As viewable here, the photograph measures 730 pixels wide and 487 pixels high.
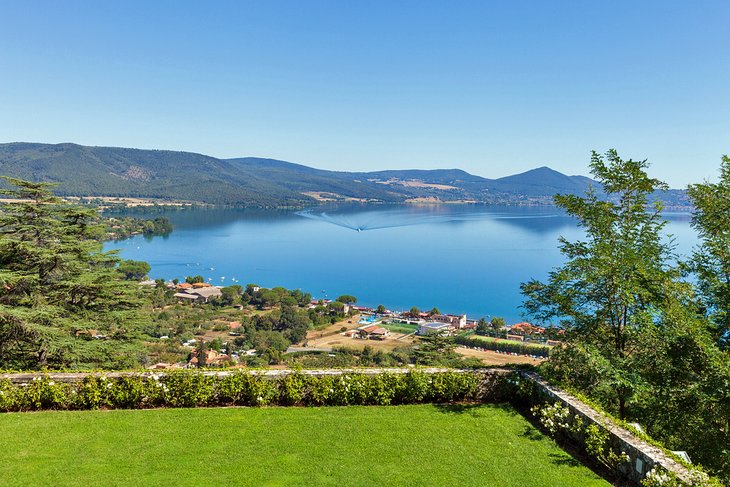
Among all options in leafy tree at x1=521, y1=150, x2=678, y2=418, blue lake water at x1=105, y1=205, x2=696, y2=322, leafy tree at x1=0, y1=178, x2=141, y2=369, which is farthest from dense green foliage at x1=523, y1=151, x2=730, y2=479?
blue lake water at x1=105, y1=205, x2=696, y2=322

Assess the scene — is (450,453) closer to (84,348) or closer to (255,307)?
(84,348)

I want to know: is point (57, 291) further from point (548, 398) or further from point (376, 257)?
point (376, 257)

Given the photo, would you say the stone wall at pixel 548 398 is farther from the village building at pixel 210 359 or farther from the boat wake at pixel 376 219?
the boat wake at pixel 376 219

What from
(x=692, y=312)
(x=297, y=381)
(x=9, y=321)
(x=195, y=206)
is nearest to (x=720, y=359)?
(x=692, y=312)

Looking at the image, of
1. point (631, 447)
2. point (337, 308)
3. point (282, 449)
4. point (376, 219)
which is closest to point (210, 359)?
point (282, 449)

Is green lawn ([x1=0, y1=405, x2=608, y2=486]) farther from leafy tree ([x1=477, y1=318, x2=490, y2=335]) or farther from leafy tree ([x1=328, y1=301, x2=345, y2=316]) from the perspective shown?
leafy tree ([x1=328, y1=301, x2=345, y2=316])
